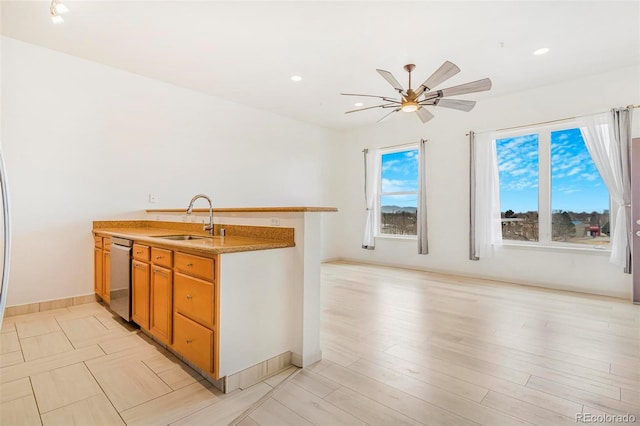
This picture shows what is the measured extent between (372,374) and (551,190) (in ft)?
14.3

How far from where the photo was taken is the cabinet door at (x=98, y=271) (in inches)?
149

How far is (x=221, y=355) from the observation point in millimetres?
1993

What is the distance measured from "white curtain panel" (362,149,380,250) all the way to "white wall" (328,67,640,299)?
0.64 ft

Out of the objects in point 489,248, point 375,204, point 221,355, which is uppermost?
point 375,204

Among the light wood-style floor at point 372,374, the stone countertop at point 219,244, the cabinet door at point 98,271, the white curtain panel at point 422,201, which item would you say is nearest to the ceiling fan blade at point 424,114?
the white curtain panel at point 422,201

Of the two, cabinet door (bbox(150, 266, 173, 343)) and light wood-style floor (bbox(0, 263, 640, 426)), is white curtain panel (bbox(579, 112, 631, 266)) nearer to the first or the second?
light wood-style floor (bbox(0, 263, 640, 426))

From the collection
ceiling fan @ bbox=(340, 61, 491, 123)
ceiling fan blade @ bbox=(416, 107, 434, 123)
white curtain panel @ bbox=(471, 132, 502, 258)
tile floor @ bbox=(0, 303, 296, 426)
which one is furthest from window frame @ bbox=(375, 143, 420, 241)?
tile floor @ bbox=(0, 303, 296, 426)

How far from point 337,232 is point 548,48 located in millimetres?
4996

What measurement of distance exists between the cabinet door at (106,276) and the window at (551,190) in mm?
5649

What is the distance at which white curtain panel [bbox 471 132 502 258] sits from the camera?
5.25m

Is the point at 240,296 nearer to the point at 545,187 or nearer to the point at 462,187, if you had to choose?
the point at 462,187

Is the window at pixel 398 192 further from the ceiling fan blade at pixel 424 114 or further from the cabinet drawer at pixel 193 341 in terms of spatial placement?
the cabinet drawer at pixel 193 341

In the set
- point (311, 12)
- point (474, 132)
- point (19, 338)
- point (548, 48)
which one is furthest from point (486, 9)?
point (19, 338)

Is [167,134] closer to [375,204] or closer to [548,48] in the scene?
[375,204]
